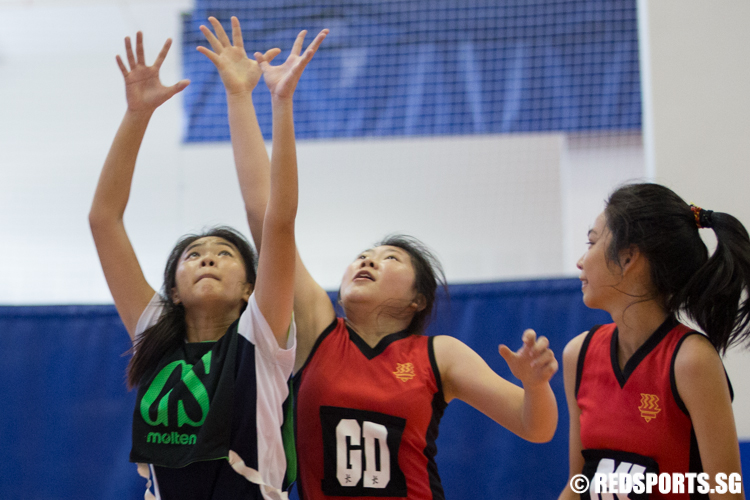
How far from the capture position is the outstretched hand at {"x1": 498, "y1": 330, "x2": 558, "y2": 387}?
3.62 ft

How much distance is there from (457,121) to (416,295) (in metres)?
1.53

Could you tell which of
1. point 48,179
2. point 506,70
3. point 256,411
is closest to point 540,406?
point 256,411

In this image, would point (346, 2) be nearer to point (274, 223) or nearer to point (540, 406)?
point (274, 223)

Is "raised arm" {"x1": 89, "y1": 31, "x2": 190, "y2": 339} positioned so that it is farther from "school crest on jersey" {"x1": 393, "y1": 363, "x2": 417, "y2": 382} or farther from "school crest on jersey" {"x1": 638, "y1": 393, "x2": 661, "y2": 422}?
"school crest on jersey" {"x1": 638, "y1": 393, "x2": 661, "y2": 422}

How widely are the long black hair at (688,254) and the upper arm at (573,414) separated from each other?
0.73 ft

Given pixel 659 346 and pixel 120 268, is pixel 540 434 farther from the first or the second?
pixel 120 268

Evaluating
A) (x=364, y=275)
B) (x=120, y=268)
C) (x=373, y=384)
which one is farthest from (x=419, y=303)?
(x=120, y=268)

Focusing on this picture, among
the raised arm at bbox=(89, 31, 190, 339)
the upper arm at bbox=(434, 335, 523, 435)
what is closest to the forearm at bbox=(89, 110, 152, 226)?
the raised arm at bbox=(89, 31, 190, 339)

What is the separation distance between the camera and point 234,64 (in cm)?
150

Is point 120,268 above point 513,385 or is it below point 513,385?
above

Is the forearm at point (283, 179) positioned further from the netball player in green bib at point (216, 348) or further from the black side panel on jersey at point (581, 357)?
the black side panel on jersey at point (581, 357)

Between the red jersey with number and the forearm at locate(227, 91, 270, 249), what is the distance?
340mm

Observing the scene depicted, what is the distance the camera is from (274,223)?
3.94 ft
